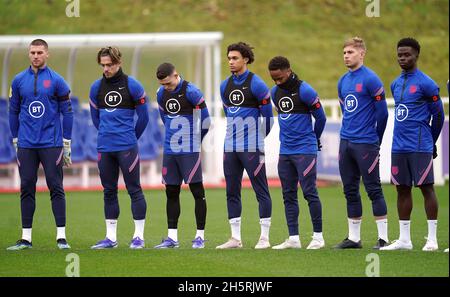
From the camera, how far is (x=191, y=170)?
11969 mm

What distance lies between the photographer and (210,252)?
37.7ft

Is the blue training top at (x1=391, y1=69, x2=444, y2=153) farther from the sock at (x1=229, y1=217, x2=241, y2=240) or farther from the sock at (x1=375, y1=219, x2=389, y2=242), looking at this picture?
the sock at (x1=229, y1=217, x2=241, y2=240)

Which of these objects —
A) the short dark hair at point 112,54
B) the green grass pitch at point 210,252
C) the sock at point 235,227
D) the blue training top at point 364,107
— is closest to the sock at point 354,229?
the green grass pitch at point 210,252

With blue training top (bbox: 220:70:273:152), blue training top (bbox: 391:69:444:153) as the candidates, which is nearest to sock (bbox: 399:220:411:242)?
blue training top (bbox: 391:69:444:153)

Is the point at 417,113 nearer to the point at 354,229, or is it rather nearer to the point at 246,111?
the point at 354,229

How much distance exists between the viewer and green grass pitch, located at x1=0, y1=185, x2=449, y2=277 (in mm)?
10227

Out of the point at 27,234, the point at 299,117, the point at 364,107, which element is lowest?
the point at 27,234

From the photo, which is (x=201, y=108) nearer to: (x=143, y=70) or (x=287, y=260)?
(x=287, y=260)

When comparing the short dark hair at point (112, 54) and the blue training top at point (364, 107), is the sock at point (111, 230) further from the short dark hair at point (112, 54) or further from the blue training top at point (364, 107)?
the blue training top at point (364, 107)

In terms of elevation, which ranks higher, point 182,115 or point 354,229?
point 182,115

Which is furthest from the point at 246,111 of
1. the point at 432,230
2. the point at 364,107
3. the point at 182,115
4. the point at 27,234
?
the point at 27,234

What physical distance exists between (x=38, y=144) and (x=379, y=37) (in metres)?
24.7

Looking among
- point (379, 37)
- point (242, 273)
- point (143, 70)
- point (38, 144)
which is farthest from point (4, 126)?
point (379, 37)

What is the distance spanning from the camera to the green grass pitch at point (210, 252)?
10.2 m
